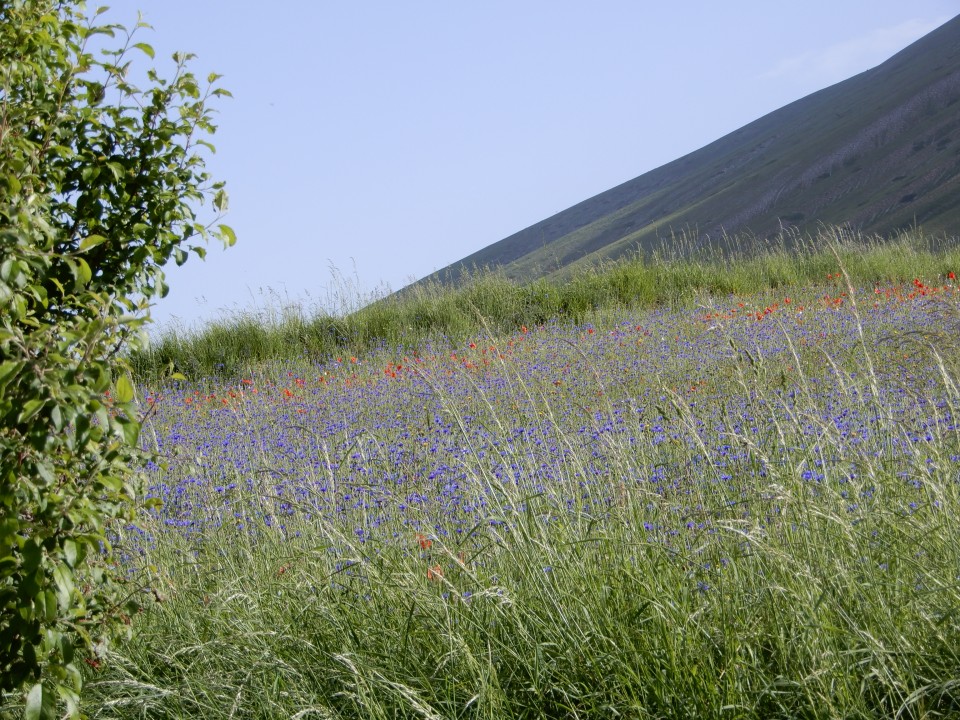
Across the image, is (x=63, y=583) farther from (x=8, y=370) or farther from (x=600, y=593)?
(x=600, y=593)

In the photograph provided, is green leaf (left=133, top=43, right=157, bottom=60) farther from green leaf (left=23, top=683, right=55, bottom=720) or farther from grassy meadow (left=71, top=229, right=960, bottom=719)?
green leaf (left=23, top=683, right=55, bottom=720)

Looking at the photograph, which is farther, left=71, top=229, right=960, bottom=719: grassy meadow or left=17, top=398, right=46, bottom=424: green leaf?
left=71, top=229, right=960, bottom=719: grassy meadow

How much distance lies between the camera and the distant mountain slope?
51.7 metres

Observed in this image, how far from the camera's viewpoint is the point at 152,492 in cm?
485

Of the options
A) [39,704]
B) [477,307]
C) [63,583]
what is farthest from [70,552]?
[477,307]

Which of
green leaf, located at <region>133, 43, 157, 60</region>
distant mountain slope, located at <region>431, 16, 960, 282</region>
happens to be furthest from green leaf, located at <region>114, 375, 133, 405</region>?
distant mountain slope, located at <region>431, 16, 960, 282</region>

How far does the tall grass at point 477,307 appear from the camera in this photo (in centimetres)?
1163

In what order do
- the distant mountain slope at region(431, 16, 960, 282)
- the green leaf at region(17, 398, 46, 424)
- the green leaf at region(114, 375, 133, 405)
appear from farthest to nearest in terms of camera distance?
the distant mountain slope at region(431, 16, 960, 282) < the green leaf at region(114, 375, 133, 405) < the green leaf at region(17, 398, 46, 424)

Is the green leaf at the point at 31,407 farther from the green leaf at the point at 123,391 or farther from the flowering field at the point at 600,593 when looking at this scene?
the flowering field at the point at 600,593

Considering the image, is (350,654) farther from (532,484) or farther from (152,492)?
(152,492)

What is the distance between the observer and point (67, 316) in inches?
108

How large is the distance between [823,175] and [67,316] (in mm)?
68448

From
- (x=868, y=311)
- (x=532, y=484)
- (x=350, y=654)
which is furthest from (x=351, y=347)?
(x=350, y=654)

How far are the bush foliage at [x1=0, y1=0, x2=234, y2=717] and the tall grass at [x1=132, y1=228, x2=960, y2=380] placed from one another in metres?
8.23
